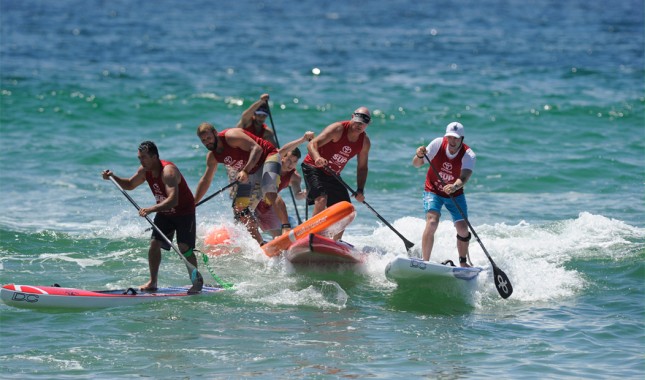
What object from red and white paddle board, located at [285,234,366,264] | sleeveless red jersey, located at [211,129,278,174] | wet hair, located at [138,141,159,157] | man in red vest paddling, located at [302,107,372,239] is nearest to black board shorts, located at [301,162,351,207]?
man in red vest paddling, located at [302,107,372,239]

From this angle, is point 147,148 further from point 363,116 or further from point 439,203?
point 439,203

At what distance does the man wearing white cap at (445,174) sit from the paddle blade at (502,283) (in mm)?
723

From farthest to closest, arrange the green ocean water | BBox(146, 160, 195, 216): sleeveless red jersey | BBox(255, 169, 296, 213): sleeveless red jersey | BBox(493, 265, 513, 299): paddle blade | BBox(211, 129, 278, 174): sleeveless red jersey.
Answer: BBox(255, 169, 296, 213): sleeveless red jersey
BBox(211, 129, 278, 174): sleeveless red jersey
BBox(493, 265, 513, 299): paddle blade
BBox(146, 160, 195, 216): sleeveless red jersey
the green ocean water

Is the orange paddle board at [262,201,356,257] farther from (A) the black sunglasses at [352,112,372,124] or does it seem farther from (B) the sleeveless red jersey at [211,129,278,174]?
(B) the sleeveless red jersey at [211,129,278,174]

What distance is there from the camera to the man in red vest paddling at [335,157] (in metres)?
12.3

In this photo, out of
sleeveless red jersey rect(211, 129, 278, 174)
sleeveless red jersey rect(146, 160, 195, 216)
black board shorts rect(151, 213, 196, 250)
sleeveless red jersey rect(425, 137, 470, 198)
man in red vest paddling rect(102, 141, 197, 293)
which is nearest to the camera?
man in red vest paddling rect(102, 141, 197, 293)

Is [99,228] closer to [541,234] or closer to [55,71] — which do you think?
[541,234]

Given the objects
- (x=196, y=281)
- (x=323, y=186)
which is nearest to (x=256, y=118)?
(x=323, y=186)

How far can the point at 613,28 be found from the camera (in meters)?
45.0

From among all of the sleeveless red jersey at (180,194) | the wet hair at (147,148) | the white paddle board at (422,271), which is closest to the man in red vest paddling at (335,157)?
the white paddle board at (422,271)

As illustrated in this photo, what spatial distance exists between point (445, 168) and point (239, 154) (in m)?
2.58

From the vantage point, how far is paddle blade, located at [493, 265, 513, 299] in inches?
452

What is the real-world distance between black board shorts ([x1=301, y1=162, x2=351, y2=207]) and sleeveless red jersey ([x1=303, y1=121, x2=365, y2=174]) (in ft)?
0.41

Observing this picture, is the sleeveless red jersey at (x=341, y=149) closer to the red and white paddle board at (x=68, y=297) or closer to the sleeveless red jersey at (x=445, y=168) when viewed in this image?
the sleeveless red jersey at (x=445, y=168)
